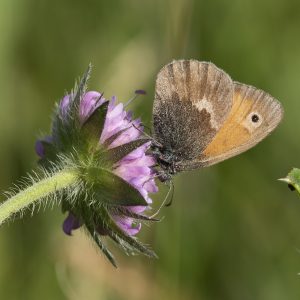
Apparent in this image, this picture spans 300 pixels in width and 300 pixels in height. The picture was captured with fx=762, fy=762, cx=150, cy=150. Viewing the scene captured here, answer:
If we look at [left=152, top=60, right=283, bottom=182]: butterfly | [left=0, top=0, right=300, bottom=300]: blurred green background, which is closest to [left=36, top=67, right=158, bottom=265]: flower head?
[left=152, top=60, right=283, bottom=182]: butterfly

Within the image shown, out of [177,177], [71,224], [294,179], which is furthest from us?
[177,177]

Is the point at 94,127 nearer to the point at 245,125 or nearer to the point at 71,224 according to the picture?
the point at 71,224

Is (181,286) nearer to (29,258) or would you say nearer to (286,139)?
(29,258)

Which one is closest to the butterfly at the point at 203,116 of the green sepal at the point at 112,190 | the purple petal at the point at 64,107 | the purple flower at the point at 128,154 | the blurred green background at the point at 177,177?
the purple flower at the point at 128,154

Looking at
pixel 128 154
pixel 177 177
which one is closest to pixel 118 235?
pixel 128 154

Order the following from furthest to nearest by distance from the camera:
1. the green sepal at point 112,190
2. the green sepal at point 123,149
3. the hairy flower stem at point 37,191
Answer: the green sepal at point 123,149 → the green sepal at point 112,190 → the hairy flower stem at point 37,191

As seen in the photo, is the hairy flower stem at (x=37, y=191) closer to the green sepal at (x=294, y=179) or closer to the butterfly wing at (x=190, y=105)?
the butterfly wing at (x=190, y=105)
